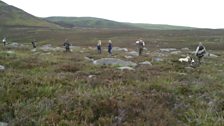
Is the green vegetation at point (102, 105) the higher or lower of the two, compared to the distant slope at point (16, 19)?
higher

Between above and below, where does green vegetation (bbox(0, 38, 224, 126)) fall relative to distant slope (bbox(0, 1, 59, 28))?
above

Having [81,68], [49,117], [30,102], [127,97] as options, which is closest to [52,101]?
[30,102]

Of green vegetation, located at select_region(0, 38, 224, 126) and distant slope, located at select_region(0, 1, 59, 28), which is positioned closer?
green vegetation, located at select_region(0, 38, 224, 126)

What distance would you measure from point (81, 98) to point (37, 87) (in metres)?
1.91

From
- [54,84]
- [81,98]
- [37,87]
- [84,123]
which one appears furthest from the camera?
[54,84]

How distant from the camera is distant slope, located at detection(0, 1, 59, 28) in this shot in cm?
15000

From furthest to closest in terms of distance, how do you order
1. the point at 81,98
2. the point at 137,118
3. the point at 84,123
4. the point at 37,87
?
the point at 37,87
the point at 81,98
the point at 137,118
the point at 84,123

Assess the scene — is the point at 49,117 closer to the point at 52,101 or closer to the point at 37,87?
the point at 52,101

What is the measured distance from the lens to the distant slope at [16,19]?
492ft

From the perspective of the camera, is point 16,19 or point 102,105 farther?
point 16,19

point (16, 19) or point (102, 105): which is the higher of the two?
point (102, 105)

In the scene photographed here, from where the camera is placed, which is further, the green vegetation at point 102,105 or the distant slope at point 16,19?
the distant slope at point 16,19

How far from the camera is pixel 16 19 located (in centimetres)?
15950

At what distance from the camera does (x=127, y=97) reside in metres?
8.75
